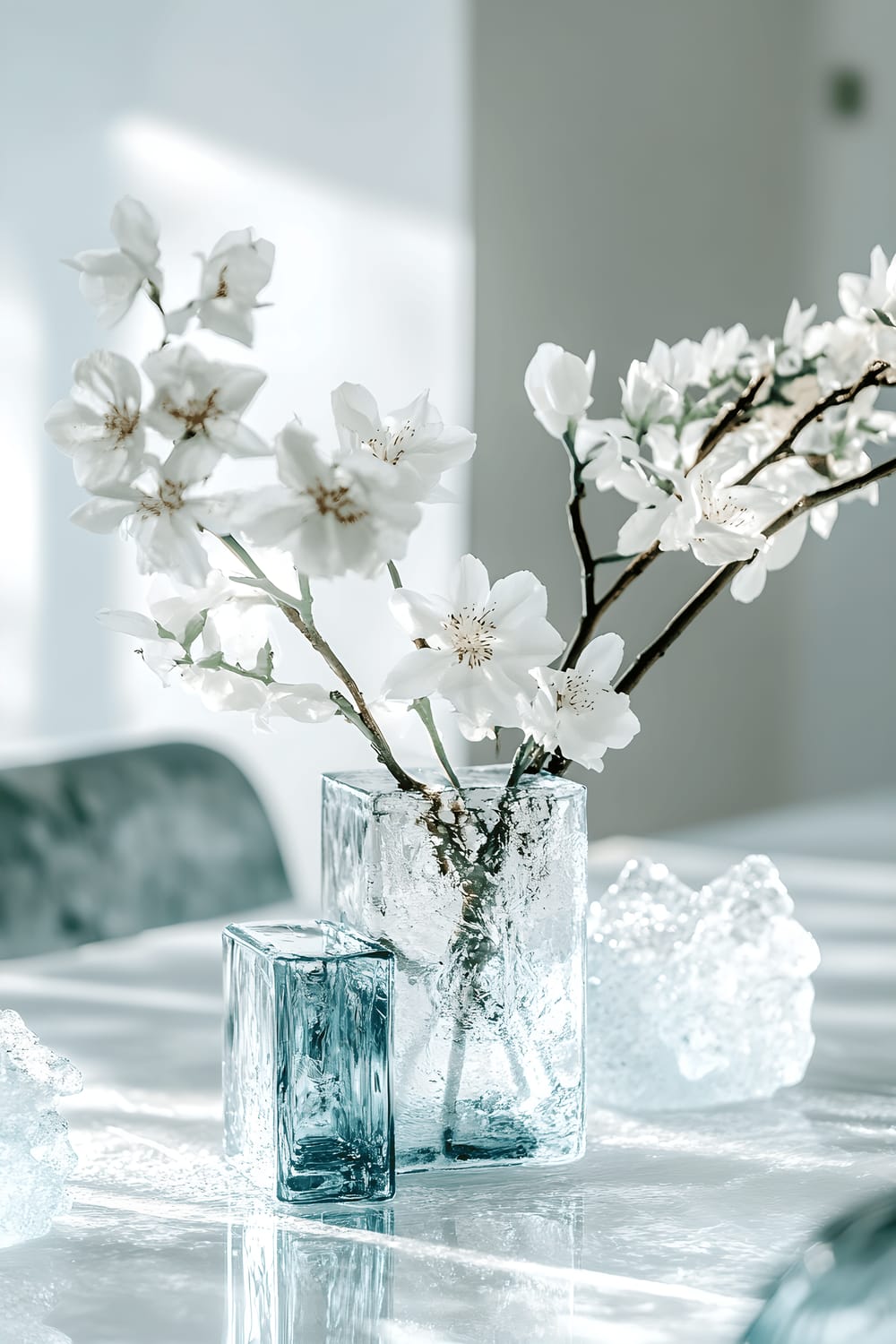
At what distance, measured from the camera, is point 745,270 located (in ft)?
13.1

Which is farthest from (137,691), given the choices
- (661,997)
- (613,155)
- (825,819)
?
(661,997)

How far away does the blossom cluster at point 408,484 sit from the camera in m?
0.59

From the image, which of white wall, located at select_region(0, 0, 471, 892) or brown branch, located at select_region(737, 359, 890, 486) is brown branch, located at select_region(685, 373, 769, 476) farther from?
white wall, located at select_region(0, 0, 471, 892)

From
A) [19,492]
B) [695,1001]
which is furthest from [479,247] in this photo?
[695,1001]

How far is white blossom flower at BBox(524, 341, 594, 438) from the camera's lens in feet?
2.36

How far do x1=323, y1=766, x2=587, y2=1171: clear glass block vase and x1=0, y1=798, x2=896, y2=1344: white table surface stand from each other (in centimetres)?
3

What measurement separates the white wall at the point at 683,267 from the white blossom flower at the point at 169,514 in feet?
9.57

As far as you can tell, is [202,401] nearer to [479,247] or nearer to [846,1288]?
[846,1288]

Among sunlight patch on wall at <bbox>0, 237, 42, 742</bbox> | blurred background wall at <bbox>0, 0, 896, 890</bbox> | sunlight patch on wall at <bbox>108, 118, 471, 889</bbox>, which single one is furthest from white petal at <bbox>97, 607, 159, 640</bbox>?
sunlight patch on wall at <bbox>108, 118, 471, 889</bbox>

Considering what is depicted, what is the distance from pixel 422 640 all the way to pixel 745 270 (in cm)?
357

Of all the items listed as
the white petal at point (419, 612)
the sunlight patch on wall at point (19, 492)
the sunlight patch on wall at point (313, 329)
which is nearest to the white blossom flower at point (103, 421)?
the white petal at point (419, 612)

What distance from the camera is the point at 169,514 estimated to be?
1.97ft

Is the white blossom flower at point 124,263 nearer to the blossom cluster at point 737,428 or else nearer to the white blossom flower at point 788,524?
the blossom cluster at point 737,428

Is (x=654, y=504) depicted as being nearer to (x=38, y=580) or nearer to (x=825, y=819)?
(x=825, y=819)
